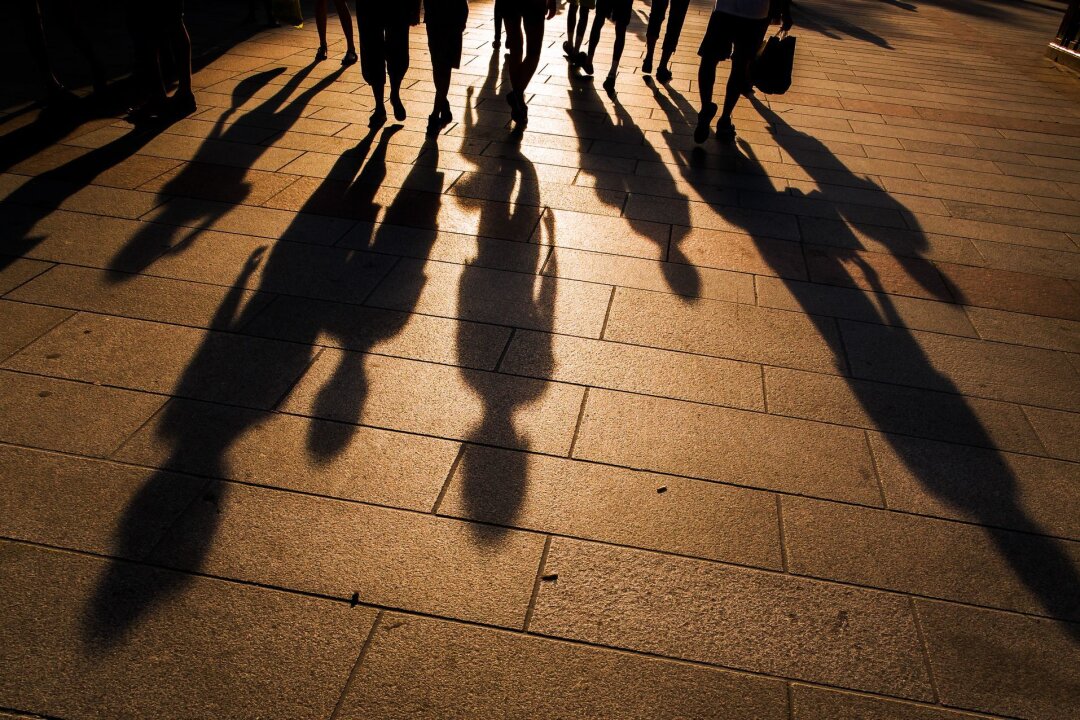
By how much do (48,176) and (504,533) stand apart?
454 centimetres

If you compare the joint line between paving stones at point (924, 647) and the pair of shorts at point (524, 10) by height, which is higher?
the pair of shorts at point (524, 10)

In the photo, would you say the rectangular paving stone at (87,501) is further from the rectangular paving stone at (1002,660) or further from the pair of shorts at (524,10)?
the pair of shorts at (524,10)

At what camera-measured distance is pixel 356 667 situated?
2.05 meters

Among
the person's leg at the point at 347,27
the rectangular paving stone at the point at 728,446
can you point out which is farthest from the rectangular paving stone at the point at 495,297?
the person's leg at the point at 347,27

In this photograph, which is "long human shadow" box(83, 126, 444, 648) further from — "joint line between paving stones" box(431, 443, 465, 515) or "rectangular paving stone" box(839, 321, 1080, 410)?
"rectangular paving stone" box(839, 321, 1080, 410)

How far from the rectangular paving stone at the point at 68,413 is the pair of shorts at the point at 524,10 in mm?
4663

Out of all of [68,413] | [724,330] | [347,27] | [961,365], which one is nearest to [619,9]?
[347,27]

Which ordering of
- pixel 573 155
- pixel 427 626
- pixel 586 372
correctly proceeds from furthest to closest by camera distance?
1. pixel 573 155
2. pixel 586 372
3. pixel 427 626

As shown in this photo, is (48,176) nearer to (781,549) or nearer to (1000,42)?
(781,549)

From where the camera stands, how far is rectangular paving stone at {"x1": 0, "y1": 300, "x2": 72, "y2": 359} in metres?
3.32

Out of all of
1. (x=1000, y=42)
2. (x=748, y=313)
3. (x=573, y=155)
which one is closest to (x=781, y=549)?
(x=748, y=313)

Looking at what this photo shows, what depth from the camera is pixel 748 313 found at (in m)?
4.00

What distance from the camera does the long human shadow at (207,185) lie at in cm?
420

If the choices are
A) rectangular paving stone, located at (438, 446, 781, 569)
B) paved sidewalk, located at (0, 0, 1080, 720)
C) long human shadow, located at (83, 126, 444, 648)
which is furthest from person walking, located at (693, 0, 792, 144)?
rectangular paving stone, located at (438, 446, 781, 569)
